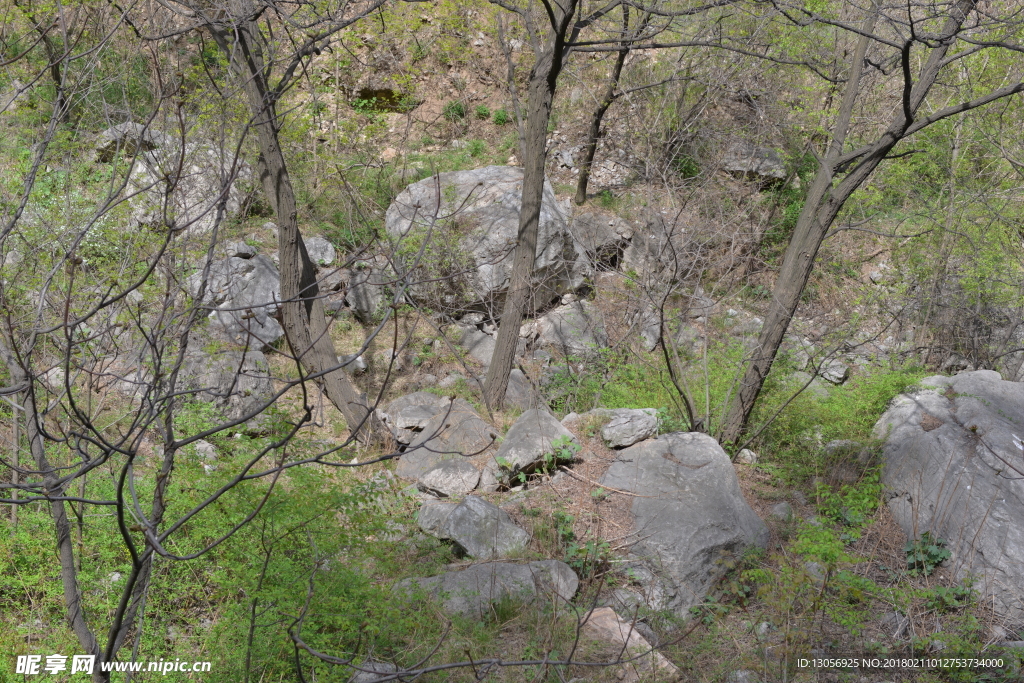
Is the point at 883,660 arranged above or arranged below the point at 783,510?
below

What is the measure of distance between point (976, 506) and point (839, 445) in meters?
1.18

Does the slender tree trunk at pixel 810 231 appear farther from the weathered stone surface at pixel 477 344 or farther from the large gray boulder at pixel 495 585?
the weathered stone surface at pixel 477 344

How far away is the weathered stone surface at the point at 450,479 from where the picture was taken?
5340mm

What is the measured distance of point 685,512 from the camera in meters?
4.55

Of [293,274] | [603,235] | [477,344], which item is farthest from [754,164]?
[293,274]

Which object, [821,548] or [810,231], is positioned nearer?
[821,548]

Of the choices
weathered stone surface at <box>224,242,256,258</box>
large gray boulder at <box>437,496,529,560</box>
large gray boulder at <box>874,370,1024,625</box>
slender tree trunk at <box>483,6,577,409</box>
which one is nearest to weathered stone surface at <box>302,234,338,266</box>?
weathered stone surface at <box>224,242,256,258</box>

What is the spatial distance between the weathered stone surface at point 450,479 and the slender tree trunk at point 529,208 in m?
1.28

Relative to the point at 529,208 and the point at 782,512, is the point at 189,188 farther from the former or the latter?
the point at 782,512

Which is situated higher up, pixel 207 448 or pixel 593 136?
pixel 593 136

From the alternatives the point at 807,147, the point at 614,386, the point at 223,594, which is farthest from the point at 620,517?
the point at 807,147

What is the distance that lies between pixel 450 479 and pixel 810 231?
11.7 ft

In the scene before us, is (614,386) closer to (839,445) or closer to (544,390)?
(544,390)

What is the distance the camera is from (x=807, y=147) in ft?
34.5
